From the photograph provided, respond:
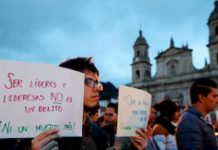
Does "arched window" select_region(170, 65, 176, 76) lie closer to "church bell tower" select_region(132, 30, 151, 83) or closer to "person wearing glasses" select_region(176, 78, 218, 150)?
"church bell tower" select_region(132, 30, 151, 83)

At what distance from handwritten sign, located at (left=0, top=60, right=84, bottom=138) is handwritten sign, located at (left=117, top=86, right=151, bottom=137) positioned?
0.54 m

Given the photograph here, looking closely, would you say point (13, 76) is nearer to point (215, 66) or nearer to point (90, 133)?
point (90, 133)

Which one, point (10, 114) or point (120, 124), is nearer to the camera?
point (10, 114)

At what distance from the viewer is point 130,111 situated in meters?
2.37

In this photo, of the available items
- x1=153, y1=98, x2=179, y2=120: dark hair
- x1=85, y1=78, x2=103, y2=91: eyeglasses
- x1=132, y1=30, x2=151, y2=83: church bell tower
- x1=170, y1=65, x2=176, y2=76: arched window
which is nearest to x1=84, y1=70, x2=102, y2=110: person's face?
x1=85, y1=78, x2=103, y2=91: eyeglasses

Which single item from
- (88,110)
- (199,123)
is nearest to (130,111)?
(88,110)

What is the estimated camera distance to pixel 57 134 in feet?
5.34

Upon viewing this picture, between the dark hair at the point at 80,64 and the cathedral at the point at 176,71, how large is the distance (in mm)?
31711

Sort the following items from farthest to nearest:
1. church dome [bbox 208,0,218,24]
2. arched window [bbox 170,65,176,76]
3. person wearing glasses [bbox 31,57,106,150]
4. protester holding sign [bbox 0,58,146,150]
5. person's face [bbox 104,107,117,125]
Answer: arched window [bbox 170,65,176,76] < church dome [bbox 208,0,218,24] < person's face [bbox 104,107,117,125] < person wearing glasses [bbox 31,57,106,150] < protester holding sign [bbox 0,58,146,150]

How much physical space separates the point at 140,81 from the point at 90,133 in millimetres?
36683

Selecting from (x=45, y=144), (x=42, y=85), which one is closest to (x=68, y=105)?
(x=42, y=85)

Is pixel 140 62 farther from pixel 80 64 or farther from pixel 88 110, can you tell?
pixel 88 110

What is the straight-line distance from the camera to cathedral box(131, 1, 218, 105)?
3341 cm

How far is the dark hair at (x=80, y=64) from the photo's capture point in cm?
226
